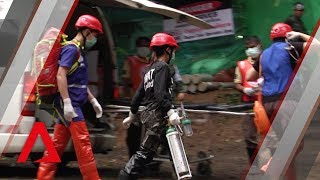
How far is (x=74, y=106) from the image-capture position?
22.3 ft

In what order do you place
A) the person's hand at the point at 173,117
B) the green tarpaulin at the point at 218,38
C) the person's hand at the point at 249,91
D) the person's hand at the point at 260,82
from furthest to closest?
the green tarpaulin at the point at 218,38, the person's hand at the point at 249,91, the person's hand at the point at 260,82, the person's hand at the point at 173,117

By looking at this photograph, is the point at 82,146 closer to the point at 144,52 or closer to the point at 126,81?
the point at 144,52

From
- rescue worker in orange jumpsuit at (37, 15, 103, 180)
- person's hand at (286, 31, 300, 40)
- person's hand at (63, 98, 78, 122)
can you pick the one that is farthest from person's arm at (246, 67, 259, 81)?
person's hand at (63, 98, 78, 122)

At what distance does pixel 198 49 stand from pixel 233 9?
0.99m

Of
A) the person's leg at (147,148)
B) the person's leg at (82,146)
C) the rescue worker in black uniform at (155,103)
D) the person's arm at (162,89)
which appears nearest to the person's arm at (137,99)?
the rescue worker in black uniform at (155,103)

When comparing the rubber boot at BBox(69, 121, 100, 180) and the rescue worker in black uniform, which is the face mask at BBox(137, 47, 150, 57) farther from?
the rubber boot at BBox(69, 121, 100, 180)

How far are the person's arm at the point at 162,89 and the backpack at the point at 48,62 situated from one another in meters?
0.79

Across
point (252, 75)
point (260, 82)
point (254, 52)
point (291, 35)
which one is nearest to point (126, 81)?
point (254, 52)

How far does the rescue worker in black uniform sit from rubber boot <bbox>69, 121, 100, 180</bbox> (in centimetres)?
33

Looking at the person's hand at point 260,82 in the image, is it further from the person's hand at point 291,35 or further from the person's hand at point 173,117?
the person's hand at point 173,117

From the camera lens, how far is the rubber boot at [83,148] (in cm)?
671

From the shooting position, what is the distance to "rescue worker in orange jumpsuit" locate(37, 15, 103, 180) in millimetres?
6609

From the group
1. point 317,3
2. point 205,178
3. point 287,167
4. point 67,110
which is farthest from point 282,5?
point 67,110

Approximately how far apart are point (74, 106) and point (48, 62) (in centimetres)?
50
